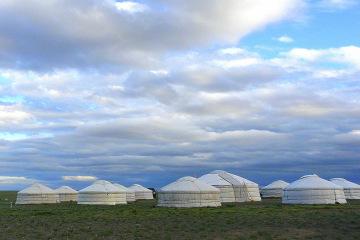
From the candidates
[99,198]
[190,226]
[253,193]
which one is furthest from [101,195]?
[190,226]

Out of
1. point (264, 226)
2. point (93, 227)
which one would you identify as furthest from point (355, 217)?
point (93, 227)

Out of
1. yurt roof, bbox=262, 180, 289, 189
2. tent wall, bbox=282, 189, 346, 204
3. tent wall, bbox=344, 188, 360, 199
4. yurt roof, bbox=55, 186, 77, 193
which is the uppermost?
yurt roof, bbox=55, 186, 77, 193

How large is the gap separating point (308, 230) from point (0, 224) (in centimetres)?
2374

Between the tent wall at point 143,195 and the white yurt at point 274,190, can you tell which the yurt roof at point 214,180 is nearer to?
the white yurt at point 274,190

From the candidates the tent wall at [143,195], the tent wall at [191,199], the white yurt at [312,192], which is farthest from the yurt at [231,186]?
the tent wall at [143,195]

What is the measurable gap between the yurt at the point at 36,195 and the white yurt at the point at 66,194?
7658mm

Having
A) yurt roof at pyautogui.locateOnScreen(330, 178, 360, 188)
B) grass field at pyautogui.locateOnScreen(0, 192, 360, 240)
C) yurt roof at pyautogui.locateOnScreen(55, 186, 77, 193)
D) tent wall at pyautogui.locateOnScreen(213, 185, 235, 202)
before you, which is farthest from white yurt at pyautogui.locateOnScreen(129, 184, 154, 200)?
grass field at pyautogui.locateOnScreen(0, 192, 360, 240)

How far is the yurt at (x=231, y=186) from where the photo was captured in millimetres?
74812

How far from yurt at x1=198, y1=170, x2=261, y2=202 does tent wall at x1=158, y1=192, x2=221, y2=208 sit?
11.7m

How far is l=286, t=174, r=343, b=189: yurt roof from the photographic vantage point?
65812mm

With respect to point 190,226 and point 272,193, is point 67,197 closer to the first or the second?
point 272,193

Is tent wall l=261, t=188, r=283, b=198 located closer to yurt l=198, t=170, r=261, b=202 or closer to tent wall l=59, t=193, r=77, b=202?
yurt l=198, t=170, r=261, b=202

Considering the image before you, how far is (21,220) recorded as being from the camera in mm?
46656

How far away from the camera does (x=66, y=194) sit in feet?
321
